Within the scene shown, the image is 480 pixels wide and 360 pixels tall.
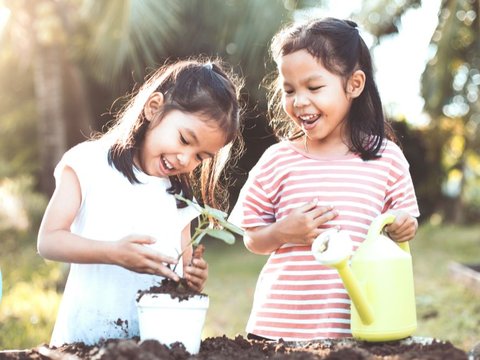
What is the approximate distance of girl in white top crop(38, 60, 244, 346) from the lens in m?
1.93

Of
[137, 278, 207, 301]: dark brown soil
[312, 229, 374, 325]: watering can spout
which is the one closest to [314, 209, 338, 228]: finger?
[312, 229, 374, 325]: watering can spout

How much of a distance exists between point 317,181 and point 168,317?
0.73 m

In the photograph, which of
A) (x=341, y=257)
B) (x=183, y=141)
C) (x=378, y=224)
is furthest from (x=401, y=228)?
(x=183, y=141)

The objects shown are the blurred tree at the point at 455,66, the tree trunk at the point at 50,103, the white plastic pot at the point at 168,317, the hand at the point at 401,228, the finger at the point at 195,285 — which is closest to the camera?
the white plastic pot at the point at 168,317

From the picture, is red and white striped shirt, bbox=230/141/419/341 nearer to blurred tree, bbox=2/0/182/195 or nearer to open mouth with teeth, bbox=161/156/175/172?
open mouth with teeth, bbox=161/156/175/172

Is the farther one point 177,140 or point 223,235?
point 177,140

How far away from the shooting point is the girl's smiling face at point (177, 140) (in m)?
1.93

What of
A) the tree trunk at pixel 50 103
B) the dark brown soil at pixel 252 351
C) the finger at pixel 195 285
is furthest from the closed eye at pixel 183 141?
the tree trunk at pixel 50 103

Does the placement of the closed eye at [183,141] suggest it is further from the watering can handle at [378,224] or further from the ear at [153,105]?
the watering can handle at [378,224]

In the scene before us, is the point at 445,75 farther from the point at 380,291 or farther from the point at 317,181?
the point at 380,291

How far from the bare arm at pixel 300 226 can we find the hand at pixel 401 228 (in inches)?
7.0

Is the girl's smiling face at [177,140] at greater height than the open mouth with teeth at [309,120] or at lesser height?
lesser

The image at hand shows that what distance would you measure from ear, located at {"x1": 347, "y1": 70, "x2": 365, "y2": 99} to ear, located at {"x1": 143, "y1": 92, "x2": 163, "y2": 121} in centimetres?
55

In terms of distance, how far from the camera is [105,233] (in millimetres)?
1978
